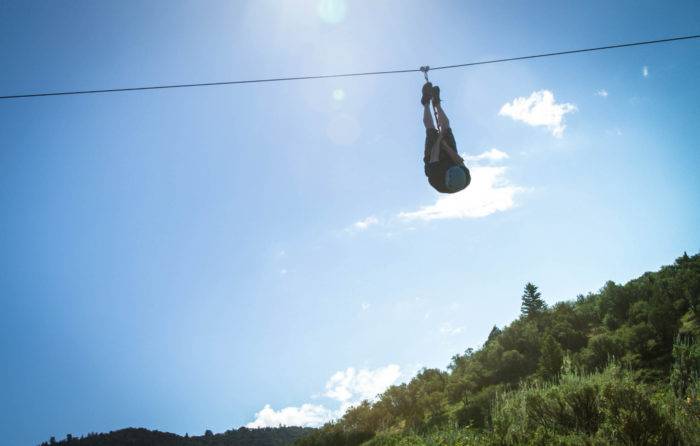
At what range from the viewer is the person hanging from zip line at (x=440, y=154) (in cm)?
612

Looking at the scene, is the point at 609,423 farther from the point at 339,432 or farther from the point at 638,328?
the point at 638,328

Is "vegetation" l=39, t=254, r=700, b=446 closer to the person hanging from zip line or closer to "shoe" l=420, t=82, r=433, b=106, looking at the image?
the person hanging from zip line

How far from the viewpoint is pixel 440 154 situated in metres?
6.57

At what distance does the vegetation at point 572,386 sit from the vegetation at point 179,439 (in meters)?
16.4

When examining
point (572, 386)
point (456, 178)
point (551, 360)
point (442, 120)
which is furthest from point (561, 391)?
point (551, 360)

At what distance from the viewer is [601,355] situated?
3531cm

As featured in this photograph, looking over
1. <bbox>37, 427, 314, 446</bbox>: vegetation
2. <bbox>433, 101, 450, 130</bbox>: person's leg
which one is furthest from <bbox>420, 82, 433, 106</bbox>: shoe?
<bbox>37, 427, 314, 446</bbox>: vegetation

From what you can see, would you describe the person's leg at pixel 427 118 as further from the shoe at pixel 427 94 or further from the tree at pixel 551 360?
the tree at pixel 551 360

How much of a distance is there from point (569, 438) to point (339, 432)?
21.3 m

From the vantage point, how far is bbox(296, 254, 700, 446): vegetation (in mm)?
8094

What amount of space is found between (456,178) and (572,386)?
309 inches

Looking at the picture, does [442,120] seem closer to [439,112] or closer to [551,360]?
[439,112]

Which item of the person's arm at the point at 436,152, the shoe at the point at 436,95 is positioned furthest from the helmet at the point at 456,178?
the shoe at the point at 436,95

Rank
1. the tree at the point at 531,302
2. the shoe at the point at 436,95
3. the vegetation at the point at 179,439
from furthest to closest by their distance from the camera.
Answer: the tree at the point at 531,302 < the vegetation at the point at 179,439 < the shoe at the point at 436,95
